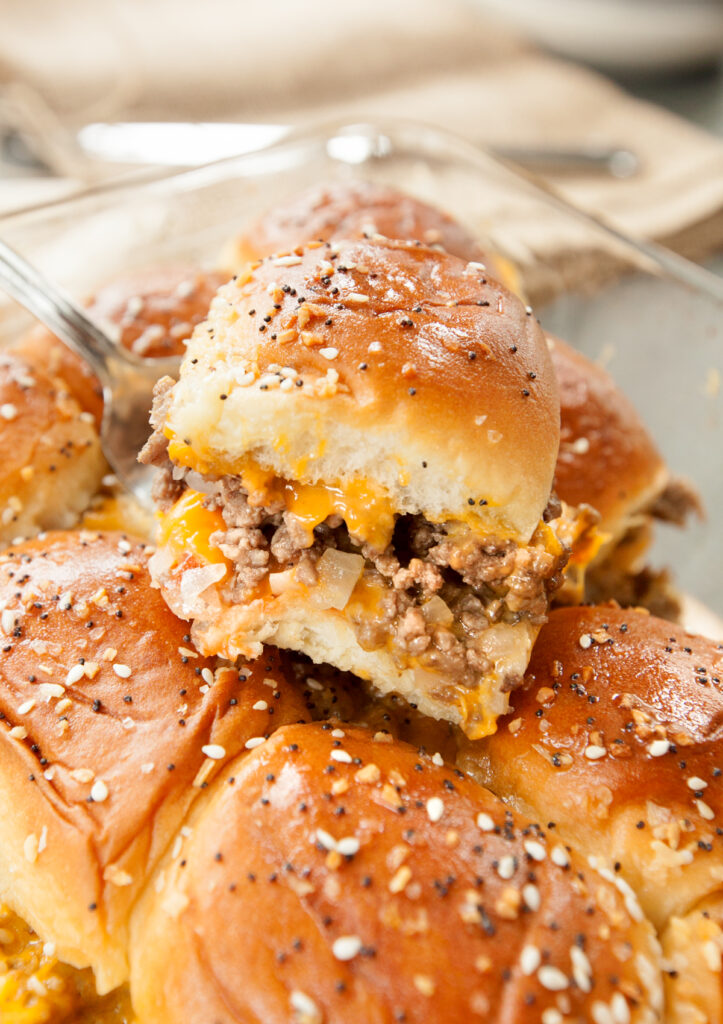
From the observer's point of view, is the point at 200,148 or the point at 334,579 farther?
the point at 200,148

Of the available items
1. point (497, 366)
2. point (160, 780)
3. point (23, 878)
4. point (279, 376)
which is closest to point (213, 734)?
point (160, 780)

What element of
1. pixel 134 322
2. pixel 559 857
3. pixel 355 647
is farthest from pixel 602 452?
pixel 134 322

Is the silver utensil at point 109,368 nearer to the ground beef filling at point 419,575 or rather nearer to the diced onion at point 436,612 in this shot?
the ground beef filling at point 419,575

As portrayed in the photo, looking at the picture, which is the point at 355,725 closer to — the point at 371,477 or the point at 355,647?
the point at 355,647

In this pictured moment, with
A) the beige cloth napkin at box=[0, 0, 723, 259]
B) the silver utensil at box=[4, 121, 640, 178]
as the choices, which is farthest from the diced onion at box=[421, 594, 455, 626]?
the beige cloth napkin at box=[0, 0, 723, 259]

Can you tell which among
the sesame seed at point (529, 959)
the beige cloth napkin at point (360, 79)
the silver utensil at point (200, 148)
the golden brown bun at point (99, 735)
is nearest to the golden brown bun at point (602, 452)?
the golden brown bun at point (99, 735)
